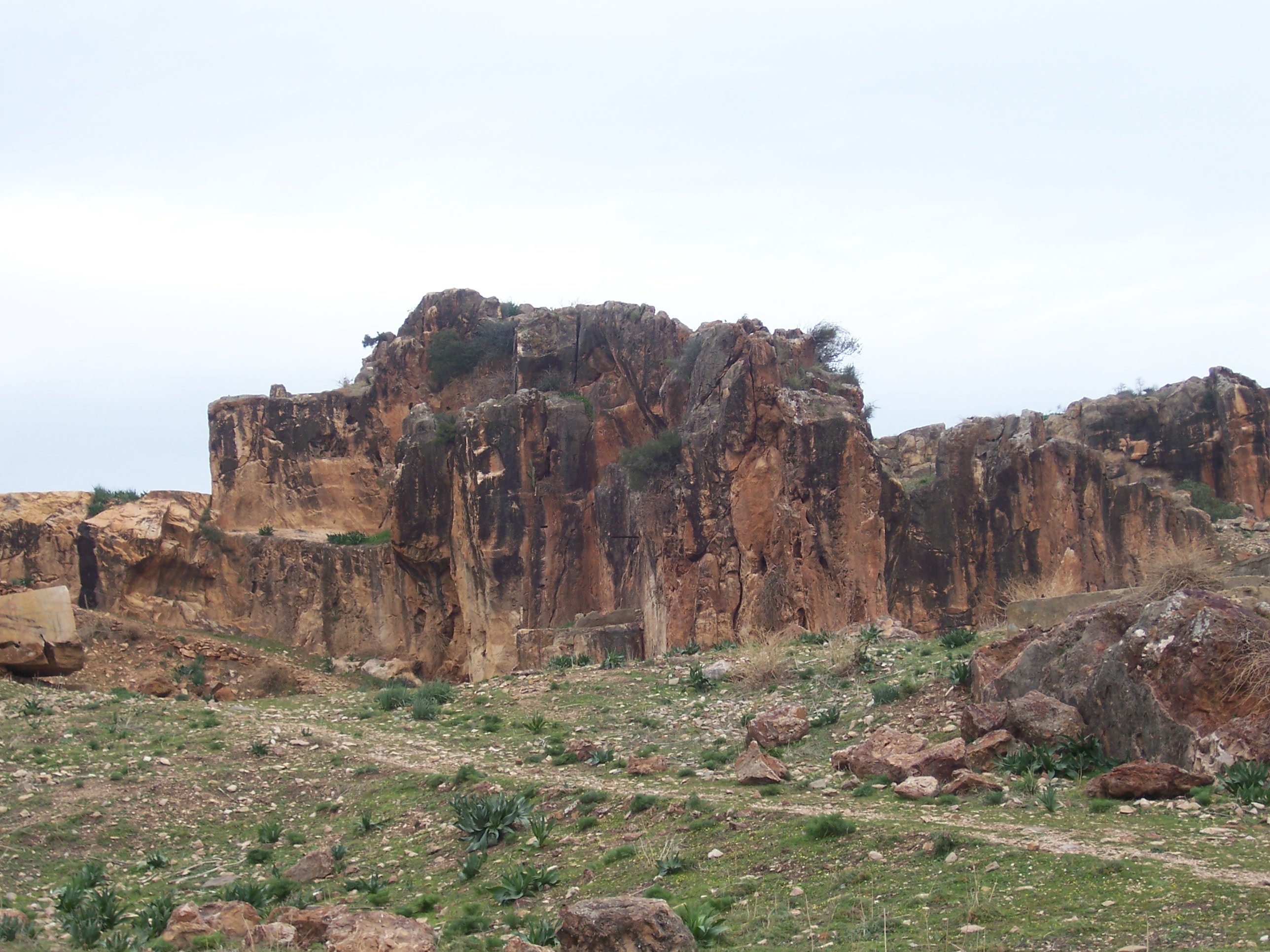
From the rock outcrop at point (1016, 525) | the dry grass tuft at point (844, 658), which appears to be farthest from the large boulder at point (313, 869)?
the rock outcrop at point (1016, 525)

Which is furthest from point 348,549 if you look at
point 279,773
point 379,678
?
point 279,773

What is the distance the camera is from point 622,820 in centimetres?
1325

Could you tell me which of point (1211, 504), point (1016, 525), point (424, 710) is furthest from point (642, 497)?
point (1211, 504)

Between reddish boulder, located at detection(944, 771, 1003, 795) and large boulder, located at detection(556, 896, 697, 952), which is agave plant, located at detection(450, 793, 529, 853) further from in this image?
large boulder, located at detection(556, 896, 697, 952)

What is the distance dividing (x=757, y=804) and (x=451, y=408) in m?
33.3

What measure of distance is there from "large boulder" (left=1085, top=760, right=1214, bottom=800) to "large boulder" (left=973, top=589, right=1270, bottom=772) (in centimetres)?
38

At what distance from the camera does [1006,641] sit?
53.0 ft

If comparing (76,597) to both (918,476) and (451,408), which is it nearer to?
(451,408)

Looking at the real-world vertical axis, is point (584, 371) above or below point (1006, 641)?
above

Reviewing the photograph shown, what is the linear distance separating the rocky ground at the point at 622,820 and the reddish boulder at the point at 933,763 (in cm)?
34

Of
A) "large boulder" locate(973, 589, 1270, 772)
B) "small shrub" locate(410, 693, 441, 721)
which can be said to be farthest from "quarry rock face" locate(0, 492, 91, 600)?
"large boulder" locate(973, 589, 1270, 772)

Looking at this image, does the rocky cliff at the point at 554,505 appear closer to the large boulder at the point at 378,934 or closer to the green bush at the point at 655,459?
the green bush at the point at 655,459

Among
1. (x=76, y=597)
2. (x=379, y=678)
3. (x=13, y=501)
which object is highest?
(x=13, y=501)

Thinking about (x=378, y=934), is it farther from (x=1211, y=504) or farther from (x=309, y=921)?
(x=1211, y=504)
